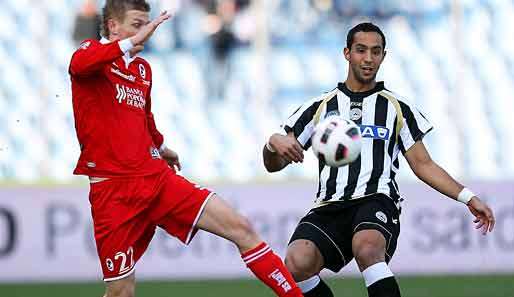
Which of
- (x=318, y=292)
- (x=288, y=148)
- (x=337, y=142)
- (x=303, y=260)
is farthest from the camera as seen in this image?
(x=318, y=292)

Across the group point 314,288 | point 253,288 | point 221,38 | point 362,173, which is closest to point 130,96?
point 362,173

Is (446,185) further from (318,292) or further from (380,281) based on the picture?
(318,292)

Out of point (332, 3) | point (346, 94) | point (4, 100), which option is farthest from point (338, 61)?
point (346, 94)

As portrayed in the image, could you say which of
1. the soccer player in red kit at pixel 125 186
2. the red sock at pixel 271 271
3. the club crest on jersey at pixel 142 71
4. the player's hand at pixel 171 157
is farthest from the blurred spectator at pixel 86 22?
the red sock at pixel 271 271

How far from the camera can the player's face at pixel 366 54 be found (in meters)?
6.53

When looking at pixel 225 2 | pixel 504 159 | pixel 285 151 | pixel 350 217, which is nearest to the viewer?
pixel 285 151

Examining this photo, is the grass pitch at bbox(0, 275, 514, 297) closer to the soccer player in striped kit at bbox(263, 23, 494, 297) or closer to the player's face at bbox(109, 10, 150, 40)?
the soccer player in striped kit at bbox(263, 23, 494, 297)

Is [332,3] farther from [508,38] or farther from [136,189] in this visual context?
[136,189]

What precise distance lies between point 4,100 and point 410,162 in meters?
6.88

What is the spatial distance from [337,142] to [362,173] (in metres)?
0.67

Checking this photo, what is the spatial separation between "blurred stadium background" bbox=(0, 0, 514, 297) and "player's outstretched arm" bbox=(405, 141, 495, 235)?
4.43 m

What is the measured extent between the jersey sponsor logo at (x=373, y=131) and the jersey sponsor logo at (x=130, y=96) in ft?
4.01

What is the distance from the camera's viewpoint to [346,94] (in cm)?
670

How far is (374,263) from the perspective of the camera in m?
6.24
